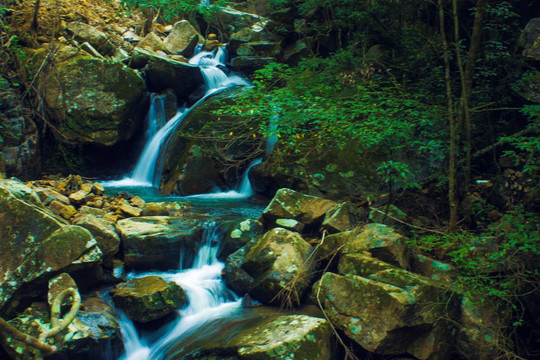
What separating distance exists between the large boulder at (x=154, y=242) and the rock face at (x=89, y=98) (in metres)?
4.50

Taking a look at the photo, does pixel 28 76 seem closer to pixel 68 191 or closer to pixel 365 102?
pixel 68 191

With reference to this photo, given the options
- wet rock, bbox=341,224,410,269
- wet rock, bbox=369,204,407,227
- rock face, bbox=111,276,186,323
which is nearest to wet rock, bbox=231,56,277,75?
wet rock, bbox=369,204,407,227

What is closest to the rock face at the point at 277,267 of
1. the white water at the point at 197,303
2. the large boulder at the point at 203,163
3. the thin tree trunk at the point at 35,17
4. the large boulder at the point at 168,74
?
the white water at the point at 197,303

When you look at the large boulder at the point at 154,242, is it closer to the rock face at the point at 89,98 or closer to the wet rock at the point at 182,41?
the rock face at the point at 89,98

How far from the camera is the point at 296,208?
17.8 feet

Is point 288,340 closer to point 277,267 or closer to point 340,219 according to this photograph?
point 277,267

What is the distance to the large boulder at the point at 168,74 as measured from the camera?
10.2 meters

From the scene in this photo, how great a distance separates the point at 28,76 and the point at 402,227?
857 centimetres

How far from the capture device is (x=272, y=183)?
7.36 metres

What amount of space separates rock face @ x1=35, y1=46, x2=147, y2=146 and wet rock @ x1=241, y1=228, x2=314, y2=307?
235 inches

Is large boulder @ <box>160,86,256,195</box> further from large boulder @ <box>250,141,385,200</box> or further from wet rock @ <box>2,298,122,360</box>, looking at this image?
wet rock @ <box>2,298,122,360</box>

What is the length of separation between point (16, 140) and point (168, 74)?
3.99 meters

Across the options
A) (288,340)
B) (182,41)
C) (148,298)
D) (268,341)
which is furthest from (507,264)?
(182,41)

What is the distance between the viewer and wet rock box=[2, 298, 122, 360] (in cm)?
318
